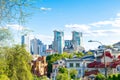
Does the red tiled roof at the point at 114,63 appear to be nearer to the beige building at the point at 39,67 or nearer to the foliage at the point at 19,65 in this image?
the foliage at the point at 19,65

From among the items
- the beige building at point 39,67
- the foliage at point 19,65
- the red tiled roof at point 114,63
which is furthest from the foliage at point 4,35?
the beige building at point 39,67

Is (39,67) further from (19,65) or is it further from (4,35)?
(4,35)

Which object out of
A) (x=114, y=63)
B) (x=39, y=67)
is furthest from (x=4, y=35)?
(x=39, y=67)

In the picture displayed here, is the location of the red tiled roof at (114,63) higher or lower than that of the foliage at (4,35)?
lower

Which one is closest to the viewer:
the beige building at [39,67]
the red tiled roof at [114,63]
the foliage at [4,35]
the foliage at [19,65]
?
the foliage at [4,35]

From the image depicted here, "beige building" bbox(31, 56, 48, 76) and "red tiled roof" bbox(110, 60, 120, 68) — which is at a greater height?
"red tiled roof" bbox(110, 60, 120, 68)

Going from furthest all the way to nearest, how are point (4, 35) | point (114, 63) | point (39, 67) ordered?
point (39, 67) → point (114, 63) → point (4, 35)

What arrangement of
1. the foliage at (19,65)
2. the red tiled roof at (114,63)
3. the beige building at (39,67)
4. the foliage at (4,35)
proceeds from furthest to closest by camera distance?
the beige building at (39,67)
the red tiled roof at (114,63)
the foliage at (19,65)
the foliage at (4,35)

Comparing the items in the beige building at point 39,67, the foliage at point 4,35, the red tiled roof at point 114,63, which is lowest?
the beige building at point 39,67

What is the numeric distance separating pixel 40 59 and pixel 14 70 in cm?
7744

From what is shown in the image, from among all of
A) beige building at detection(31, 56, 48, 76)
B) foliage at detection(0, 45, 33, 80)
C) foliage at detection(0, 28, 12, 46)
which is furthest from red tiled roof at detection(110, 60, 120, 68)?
foliage at detection(0, 28, 12, 46)

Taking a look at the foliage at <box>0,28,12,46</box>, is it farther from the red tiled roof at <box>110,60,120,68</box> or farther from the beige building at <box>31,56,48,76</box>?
the beige building at <box>31,56,48,76</box>

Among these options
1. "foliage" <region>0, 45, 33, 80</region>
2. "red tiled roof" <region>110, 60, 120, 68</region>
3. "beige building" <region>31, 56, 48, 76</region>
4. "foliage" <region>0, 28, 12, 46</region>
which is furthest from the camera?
"beige building" <region>31, 56, 48, 76</region>

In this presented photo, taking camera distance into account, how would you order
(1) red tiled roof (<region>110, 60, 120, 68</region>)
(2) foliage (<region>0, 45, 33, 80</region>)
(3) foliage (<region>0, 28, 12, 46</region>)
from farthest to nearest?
(1) red tiled roof (<region>110, 60, 120, 68</region>)
(2) foliage (<region>0, 45, 33, 80</region>)
(3) foliage (<region>0, 28, 12, 46</region>)
